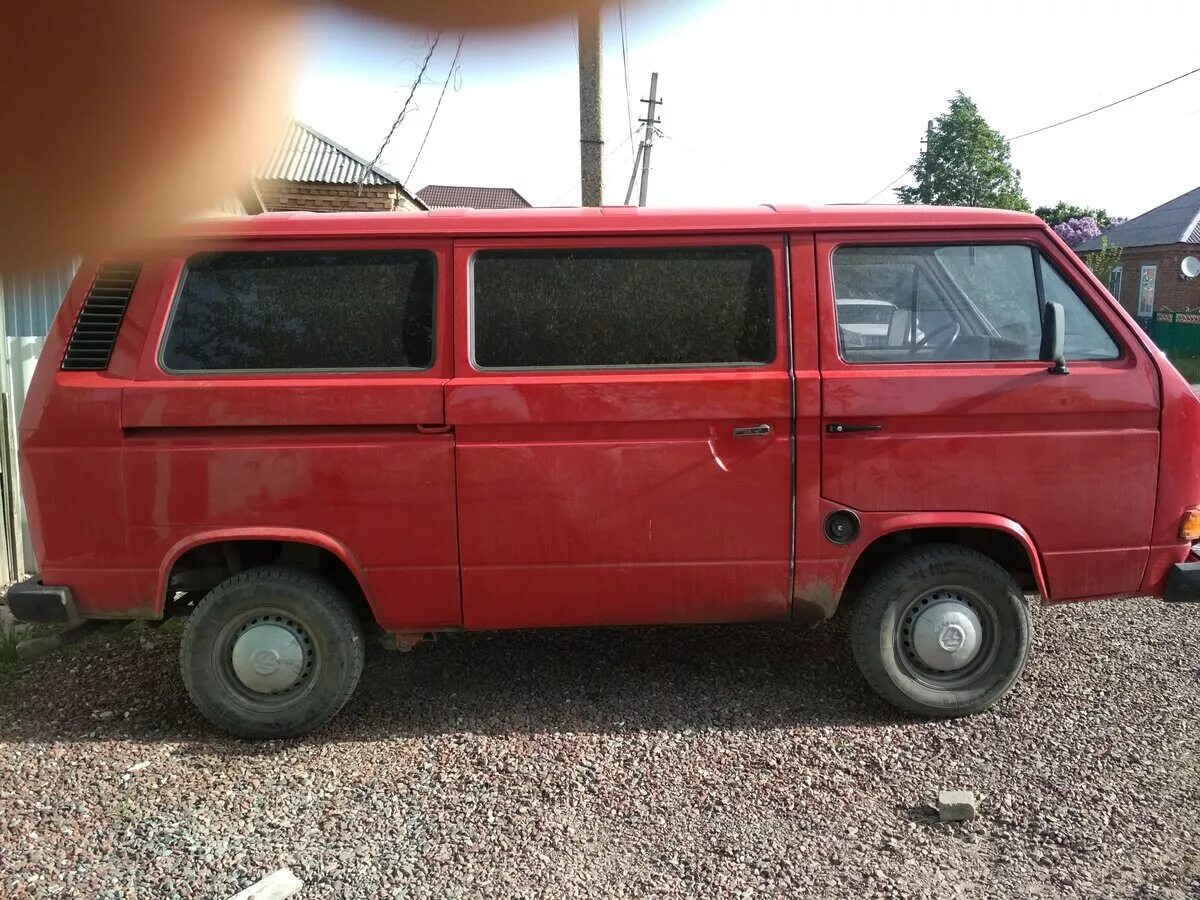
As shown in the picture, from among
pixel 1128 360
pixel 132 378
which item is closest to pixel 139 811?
pixel 132 378

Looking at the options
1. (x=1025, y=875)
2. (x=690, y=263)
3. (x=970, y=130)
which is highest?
(x=970, y=130)

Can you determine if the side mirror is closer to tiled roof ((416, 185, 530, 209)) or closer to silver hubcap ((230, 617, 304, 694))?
tiled roof ((416, 185, 530, 209))

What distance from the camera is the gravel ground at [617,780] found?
2811 mm

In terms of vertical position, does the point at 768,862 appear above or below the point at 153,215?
below

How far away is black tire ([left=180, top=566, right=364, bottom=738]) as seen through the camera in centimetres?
365

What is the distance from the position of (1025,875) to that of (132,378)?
11.5ft

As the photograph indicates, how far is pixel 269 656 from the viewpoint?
3658 millimetres

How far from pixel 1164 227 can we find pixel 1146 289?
2.59m

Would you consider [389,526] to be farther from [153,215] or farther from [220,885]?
[153,215]

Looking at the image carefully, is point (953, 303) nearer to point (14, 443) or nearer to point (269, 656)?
point (269, 656)

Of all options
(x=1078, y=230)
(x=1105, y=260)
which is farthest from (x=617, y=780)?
(x=1078, y=230)

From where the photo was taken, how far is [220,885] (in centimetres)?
277

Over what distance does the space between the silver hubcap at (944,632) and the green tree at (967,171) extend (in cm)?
3361

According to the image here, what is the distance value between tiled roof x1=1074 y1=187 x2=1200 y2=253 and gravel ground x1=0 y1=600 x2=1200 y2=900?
3517 centimetres
